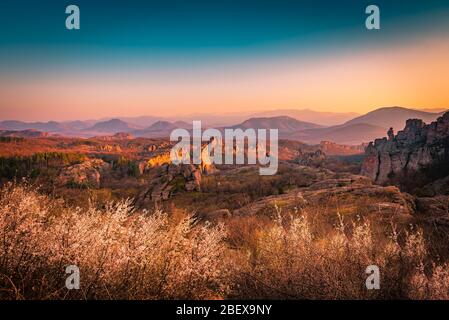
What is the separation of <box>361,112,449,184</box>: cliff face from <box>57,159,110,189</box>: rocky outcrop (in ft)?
317

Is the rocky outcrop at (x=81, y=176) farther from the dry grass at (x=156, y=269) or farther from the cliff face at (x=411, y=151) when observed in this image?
the cliff face at (x=411, y=151)

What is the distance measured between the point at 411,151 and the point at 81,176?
117 meters

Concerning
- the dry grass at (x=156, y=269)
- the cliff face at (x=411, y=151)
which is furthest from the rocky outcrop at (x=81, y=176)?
the cliff face at (x=411, y=151)

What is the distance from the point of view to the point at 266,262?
793cm

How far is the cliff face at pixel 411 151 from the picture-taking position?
100125mm

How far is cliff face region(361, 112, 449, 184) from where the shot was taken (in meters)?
100

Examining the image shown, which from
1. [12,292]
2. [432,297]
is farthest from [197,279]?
[432,297]

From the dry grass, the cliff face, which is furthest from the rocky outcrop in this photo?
the cliff face

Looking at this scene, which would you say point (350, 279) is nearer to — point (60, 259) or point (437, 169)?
point (60, 259)

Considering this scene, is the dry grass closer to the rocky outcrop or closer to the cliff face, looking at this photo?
the rocky outcrop

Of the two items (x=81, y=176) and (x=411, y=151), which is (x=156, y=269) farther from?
(x=411, y=151)

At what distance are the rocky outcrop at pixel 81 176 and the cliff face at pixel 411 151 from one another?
317 feet
